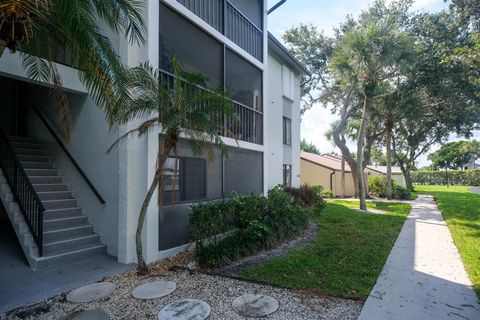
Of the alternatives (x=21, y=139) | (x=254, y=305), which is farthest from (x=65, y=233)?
(x=254, y=305)

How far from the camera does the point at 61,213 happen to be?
7352mm

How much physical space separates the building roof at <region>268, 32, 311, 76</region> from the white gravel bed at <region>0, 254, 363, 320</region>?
11.6 meters

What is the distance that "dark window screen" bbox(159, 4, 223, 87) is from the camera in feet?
25.3

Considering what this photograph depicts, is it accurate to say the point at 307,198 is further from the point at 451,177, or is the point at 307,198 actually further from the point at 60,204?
the point at 451,177

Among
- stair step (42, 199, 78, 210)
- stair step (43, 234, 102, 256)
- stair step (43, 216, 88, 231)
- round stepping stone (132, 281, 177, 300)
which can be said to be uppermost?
stair step (42, 199, 78, 210)

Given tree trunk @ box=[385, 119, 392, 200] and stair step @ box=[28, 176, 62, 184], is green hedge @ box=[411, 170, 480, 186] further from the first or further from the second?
stair step @ box=[28, 176, 62, 184]

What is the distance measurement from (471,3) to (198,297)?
17.6 m

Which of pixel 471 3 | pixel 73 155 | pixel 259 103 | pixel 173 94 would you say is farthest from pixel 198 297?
pixel 471 3

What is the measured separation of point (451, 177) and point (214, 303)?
59662 mm

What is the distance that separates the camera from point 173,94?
235 inches

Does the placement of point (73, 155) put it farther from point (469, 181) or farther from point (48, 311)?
point (469, 181)

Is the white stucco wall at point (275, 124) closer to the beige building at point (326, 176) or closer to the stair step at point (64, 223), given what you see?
the stair step at point (64, 223)

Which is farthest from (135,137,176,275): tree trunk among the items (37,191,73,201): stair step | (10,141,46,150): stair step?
(10,141,46,150): stair step

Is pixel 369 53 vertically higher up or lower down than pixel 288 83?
higher up
